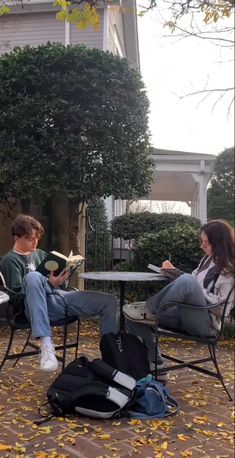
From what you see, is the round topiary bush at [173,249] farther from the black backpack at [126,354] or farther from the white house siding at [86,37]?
the white house siding at [86,37]

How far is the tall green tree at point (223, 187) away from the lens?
13.9 meters

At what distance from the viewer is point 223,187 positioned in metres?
14.2

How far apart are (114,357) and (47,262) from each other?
2.95ft

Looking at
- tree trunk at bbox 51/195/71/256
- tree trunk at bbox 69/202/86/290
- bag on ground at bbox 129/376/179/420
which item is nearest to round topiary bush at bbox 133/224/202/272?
tree trunk at bbox 69/202/86/290

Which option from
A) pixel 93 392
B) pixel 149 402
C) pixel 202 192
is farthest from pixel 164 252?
pixel 202 192

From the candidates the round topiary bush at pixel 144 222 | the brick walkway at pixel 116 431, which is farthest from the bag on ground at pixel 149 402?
the round topiary bush at pixel 144 222

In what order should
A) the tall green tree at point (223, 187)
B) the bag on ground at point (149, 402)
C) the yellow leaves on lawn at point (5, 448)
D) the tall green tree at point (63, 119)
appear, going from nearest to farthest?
the yellow leaves on lawn at point (5, 448)
the bag on ground at point (149, 402)
the tall green tree at point (63, 119)
the tall green tree at point (223, 187)

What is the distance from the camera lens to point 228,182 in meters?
14.0

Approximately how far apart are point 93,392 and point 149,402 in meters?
0.42

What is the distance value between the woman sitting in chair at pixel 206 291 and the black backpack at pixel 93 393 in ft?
2.22

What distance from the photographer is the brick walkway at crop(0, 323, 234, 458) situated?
2.87 metres

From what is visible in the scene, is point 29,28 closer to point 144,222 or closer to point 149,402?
point 144,222

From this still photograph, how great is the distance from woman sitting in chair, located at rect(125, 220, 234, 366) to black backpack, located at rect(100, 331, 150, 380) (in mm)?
288

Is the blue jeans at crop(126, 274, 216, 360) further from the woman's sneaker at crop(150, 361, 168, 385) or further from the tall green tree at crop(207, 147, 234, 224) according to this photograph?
the tall green tree at crop(207, 147, 234, 224)
